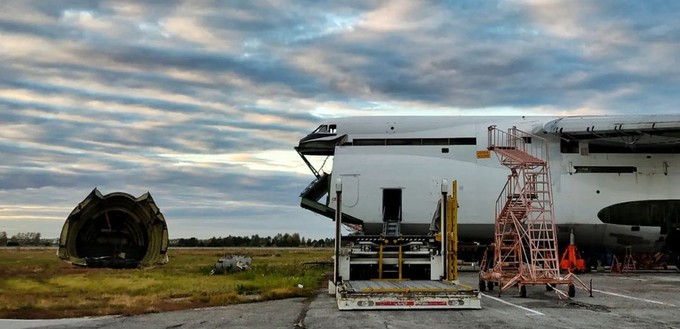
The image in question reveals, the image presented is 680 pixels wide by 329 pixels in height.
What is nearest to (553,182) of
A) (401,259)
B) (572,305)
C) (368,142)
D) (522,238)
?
(522,238)

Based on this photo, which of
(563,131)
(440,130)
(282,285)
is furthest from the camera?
(440,130)

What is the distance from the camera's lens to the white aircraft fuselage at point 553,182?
29.8 meters

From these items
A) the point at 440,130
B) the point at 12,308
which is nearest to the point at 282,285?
the point at 12,308

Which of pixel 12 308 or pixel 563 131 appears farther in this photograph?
pixel 563 131

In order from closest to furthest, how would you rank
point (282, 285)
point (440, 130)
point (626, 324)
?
point (626, 324)
point (282, 285)
point (440, 130)

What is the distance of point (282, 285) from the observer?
21.0 meters

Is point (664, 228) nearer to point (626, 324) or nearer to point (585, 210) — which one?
point (585, 210)

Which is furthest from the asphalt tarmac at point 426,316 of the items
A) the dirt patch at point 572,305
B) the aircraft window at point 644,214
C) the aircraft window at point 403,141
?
the aircraft window at point 403,141

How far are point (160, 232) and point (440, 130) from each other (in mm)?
14544

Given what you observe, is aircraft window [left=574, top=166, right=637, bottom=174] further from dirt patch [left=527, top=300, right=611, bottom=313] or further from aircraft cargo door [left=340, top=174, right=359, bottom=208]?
dirt patch [left=527, top=300, right=611, bottom=313]

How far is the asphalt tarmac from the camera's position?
38.4ft

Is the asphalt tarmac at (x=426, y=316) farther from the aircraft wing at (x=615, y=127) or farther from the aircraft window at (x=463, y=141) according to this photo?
the aircraft window at (x=463, y=141)

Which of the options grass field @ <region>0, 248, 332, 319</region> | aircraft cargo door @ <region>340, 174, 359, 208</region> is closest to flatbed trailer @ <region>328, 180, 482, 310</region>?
grass field @ <region>0, 248, 332, 319</region>

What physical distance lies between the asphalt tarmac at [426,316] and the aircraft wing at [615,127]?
11.0m
